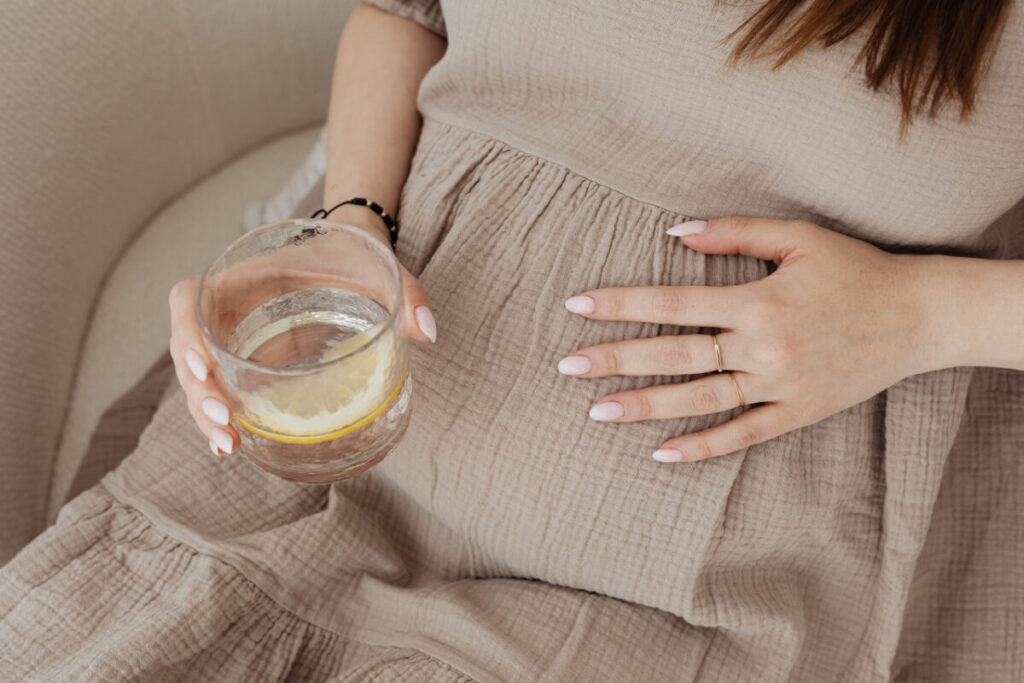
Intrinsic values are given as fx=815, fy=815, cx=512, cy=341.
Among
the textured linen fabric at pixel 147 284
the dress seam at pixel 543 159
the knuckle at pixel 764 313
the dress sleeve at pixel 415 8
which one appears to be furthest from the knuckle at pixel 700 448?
the textured linen fabric at pixel 147 284

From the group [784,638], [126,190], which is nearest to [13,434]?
[126,190]

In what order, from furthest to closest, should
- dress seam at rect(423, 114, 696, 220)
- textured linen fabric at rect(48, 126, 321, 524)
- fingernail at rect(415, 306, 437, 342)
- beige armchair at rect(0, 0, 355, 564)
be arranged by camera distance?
textured linen fabric at rect(48, 126, 321, 524)
beige armchair at rect(0, 0, 355, 564)
dress seam at rect(423, 114, 696, 220)
fingernail at rect(415, 306, 437, 342)

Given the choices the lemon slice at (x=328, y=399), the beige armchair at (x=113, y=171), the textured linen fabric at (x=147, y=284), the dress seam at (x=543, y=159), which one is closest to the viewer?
the lemon slice at (x=328, y=399)

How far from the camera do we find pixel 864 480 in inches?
30.2

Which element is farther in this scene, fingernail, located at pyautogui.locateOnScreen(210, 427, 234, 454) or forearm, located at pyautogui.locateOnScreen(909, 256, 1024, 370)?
forearm, located at pyautogui.locateOnScreen(909, 256, 1024, 370)

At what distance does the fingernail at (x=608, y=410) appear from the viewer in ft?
2.28

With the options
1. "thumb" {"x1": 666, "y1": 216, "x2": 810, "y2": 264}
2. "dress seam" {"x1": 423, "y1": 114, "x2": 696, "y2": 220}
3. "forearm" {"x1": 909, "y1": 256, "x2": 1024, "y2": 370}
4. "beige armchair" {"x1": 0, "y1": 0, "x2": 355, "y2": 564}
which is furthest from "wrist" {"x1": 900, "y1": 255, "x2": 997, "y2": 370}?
"beige armchair" {"x1": 0, "y1": 0, "x2": 355, "y2": 564}

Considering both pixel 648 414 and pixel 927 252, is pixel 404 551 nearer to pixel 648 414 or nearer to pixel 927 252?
pixel 648 414

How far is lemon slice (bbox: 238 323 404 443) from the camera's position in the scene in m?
0.50

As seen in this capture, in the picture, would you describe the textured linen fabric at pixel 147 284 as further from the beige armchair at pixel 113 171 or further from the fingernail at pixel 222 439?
the fingernail at pixel 222 439

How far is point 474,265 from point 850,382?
0.35 m

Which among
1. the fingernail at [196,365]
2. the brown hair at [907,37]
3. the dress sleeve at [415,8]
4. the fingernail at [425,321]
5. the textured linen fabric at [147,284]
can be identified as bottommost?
the textured linen fabric at [147,284]

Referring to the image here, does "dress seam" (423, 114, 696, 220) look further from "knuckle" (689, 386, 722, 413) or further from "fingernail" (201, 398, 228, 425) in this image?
"fingernail" (201, 398, 228, 425)

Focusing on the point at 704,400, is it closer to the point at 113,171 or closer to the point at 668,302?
the point at 668,302
